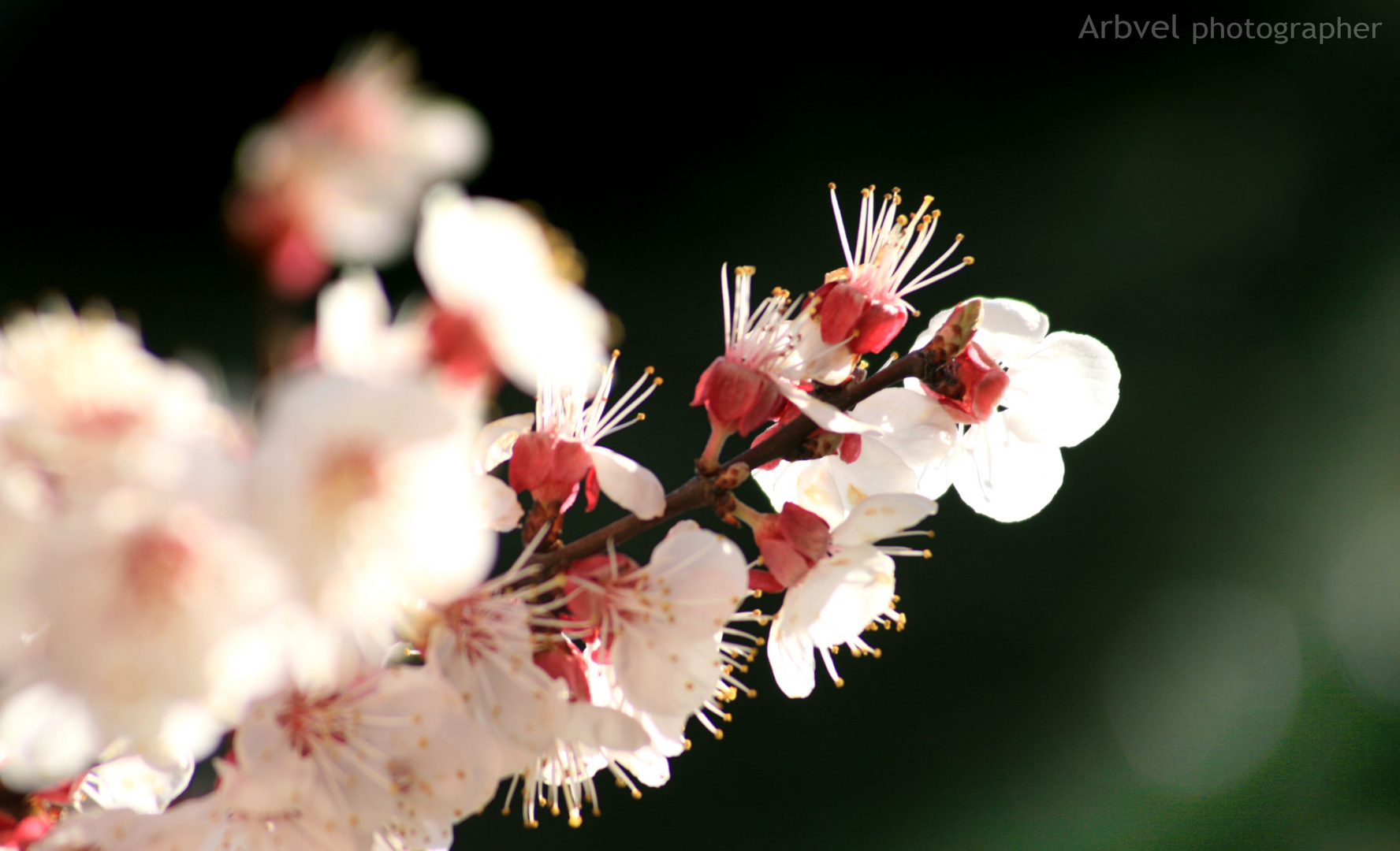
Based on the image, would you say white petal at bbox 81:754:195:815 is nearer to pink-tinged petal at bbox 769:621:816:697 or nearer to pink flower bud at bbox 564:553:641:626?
pink flower bud at bbox 564:553:641:626

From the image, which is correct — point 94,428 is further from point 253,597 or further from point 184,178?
point 184,178

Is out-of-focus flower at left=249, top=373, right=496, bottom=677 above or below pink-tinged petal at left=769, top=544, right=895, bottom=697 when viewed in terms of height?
above

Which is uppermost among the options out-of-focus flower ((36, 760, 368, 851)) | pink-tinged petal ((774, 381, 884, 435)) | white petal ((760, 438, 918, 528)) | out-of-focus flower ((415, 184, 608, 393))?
out-of-focus flower ((415, 184, 608, 393))

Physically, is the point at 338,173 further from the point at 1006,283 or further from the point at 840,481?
the point at 1006,283

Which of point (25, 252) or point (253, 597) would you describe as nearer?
point (253, 597)

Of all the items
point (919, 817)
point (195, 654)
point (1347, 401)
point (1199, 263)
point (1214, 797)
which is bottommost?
point (919, 817)

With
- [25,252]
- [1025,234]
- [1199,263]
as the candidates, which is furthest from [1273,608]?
[25,252]

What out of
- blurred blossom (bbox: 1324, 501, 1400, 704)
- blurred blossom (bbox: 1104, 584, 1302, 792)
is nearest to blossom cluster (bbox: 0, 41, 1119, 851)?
blurred blossom (bbox: 1104, 584, 1302, 792)

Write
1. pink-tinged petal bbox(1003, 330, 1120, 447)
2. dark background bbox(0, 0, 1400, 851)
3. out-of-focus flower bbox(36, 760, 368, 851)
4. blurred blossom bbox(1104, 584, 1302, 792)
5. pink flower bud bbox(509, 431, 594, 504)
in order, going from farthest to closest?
blurred blossom bbox(1104, 584, 1302, 792)
dark background bbox(0, 0, 1400, 851)
pink-tinged petal bbox(1003, 330, 1120, 447)
pink flower bud bbox(509, 431, 594, 504)
out-of-focus flower bbox(36, 760, 368, 851)
